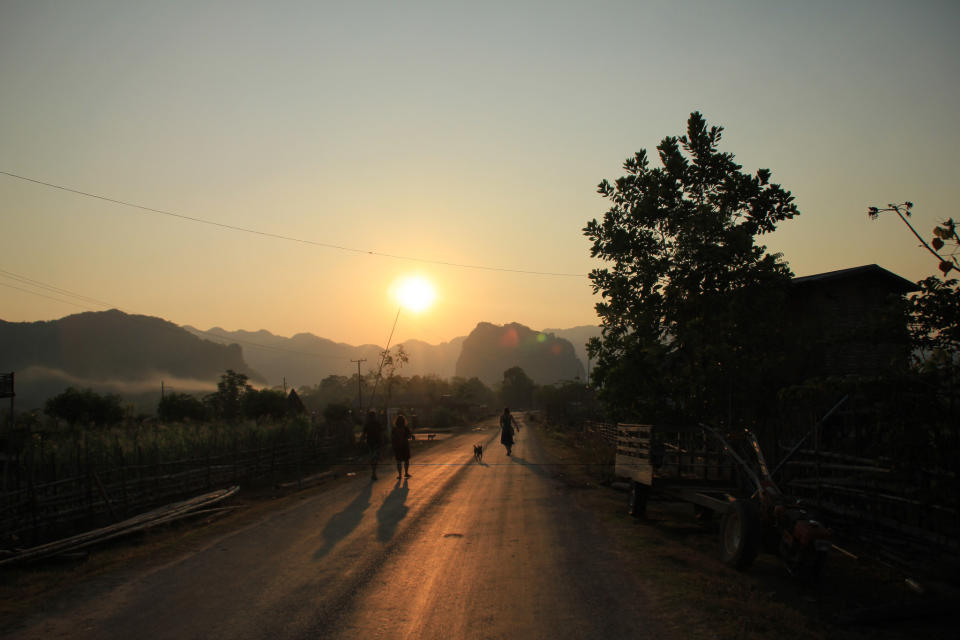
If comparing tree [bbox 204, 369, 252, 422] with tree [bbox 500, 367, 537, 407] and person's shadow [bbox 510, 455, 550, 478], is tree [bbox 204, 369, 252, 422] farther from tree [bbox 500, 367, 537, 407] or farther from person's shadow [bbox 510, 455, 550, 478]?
tree [bbox 500, 367, 537, 407]

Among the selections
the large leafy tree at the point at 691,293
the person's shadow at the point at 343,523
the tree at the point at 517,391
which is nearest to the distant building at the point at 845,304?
the large leafy tree at the point at 691,293

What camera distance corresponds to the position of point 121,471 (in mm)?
14609

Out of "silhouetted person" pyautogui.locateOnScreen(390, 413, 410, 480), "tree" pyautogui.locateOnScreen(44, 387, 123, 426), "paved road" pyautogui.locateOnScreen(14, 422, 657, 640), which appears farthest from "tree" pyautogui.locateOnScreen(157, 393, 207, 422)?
"paved road" pyautogui.locateOnScreen(14, 422, 657, 640)

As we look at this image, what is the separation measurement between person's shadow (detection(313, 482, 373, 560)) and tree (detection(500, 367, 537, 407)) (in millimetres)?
180640

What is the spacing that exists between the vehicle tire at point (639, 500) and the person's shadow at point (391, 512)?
14.8 ft

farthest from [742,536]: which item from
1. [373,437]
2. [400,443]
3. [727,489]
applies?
[373,437]

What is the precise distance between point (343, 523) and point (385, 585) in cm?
459

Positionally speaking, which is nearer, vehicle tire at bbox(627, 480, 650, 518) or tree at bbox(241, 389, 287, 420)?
vehicle tire at bbox(627, 480, 650, 518)

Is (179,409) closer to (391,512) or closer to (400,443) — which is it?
(400,443)

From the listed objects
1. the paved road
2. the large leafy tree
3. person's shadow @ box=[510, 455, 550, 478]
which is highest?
the large leafy tree

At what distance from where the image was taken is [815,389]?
6688 mm

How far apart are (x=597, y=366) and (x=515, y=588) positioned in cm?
736

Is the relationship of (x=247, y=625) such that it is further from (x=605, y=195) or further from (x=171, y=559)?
(x=605, y=195)

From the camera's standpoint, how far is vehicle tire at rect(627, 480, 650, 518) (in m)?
11.8
